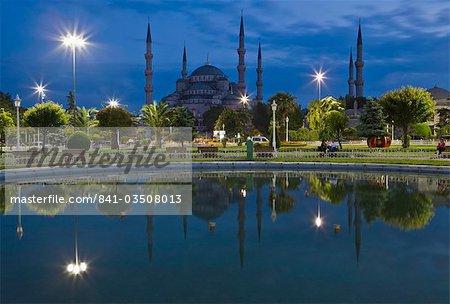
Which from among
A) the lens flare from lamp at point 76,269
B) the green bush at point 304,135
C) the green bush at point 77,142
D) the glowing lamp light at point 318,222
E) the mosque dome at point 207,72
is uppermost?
the mosque dome at point 207,72

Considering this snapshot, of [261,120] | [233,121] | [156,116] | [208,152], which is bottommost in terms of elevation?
[208,152]

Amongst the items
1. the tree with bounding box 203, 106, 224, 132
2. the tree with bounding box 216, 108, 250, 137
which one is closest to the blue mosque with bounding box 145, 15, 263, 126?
the tree with bounding box 203, 106, 224, 132

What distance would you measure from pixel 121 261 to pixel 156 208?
498 centimetres

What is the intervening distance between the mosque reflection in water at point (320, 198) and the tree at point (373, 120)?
15868 millimetres

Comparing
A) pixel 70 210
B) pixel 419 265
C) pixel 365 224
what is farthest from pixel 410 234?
pixel 70 210

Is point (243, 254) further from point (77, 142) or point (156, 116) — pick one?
point (156, 116)

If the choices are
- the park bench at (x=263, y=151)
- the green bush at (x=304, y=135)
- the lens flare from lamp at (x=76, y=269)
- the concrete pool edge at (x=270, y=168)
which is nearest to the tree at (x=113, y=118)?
the park bench at (x=263, y=151)

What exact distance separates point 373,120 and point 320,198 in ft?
78.1

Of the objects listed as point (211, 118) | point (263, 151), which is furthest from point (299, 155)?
point (211, 118)

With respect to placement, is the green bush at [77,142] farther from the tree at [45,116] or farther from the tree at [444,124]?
the tree at [444,124]

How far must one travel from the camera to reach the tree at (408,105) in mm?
35312

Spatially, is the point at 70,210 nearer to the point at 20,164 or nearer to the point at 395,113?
the point at 20,164

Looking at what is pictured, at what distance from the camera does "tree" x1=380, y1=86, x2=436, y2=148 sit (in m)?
35.3

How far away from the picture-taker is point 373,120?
35562mm
